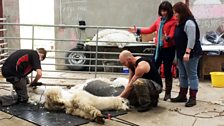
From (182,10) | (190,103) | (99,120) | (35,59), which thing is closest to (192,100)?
(190,103)

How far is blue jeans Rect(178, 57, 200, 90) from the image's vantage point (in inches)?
173

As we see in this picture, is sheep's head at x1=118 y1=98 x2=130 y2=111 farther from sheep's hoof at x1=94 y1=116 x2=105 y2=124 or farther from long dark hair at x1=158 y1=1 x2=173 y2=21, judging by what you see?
long dark hair at x1=158 y1=1 x2=173 y2=21

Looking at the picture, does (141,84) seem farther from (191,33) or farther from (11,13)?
(11,13)

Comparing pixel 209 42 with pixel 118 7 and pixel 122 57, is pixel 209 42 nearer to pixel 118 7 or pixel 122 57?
pixel 118 7

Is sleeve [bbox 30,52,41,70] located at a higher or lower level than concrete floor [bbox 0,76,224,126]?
higher

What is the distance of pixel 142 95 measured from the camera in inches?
168

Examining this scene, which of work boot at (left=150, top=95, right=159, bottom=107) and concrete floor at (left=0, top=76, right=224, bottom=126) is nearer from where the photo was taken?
concrete floor at (left=0, top=76, right=224, bottom=126)

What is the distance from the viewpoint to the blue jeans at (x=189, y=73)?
4398 millimetres

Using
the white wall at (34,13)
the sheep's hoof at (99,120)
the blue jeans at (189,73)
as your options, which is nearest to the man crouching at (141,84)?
the blue jeans at (189,73)

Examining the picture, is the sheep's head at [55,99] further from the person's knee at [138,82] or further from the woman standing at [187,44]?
the woman standing at [187,44]

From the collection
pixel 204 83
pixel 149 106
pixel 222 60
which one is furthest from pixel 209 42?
pixel 149 106

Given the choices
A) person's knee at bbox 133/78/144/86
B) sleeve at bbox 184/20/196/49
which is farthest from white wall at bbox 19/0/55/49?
sleeve at bbox 184/20/196/49

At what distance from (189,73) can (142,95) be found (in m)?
0.71

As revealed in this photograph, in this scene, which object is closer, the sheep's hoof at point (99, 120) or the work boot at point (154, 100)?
the sheep's hoof at point (99, 120)
